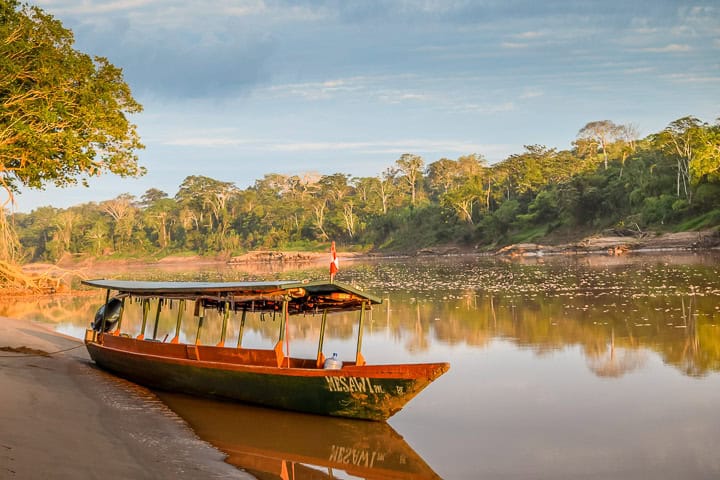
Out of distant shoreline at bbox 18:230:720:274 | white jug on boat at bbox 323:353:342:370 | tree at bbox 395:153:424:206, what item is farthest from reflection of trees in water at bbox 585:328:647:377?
tree at bbox 395:153:424:206

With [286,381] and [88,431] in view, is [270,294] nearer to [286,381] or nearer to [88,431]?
[286,381]

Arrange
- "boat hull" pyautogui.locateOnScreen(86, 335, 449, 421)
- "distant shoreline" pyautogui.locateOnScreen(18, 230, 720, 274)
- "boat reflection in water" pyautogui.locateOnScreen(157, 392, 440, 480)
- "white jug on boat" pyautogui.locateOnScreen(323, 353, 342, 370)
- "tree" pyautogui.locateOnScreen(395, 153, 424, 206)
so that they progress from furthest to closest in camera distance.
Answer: "tree" pyautogui.locateOnScreen(395, 153, 424, 206) < "distant shoreline" pyautogui.locateOnScreen(18, 230, 720, 274) < "white jug on boat" pyautogui.locateOnScreen(323, 353, 342, 370) < "boat hull" pyautogui.locateOnScreen(86, 335, 449, 421) < "boat reflection in water" pyautogui.locateOnScreen(157, 392, 440, 480)

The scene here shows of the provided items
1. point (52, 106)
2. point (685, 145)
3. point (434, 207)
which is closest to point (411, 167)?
point (434, 207)

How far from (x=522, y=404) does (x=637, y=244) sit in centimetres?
4810

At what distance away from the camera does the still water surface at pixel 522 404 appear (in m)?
8.10

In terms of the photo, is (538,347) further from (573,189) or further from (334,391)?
(573,189)

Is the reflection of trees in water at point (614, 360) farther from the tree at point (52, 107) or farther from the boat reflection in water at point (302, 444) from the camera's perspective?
the tree at point (52, 107)

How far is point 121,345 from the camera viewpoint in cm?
1345

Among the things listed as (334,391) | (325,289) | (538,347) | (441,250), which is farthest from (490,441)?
(441,250)

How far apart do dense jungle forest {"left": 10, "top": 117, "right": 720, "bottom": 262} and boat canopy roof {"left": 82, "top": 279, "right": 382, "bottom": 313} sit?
4427cm

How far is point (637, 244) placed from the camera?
53938 mm

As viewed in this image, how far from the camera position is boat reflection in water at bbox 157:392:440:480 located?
8062mm

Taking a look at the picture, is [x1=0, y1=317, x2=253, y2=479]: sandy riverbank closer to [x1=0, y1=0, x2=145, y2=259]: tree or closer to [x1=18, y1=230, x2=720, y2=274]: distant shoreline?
[x1=0, y1=0, x2=145, y2=259]: tree

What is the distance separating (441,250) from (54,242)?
58015 millimetres
